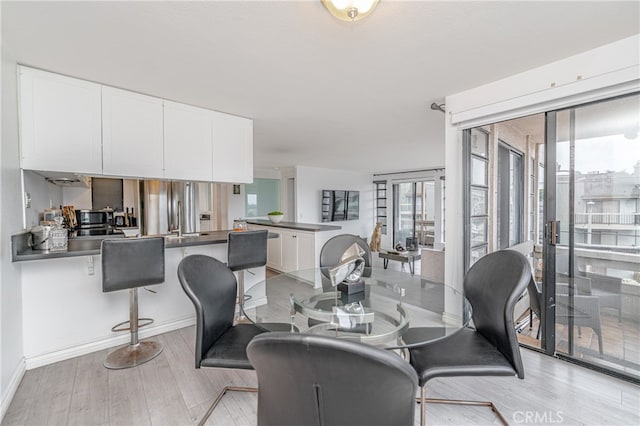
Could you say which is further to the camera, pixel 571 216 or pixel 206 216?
pixel 206 216

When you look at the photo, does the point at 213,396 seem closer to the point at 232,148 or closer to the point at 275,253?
the point at 232,148

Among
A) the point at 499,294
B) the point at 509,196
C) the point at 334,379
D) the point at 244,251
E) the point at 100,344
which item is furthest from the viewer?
the point at 509,196

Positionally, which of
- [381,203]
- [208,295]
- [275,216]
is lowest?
[208,295]

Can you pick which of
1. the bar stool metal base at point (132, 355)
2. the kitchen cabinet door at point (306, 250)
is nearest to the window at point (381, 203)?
the kitchen cabinet door at point (306, 250)

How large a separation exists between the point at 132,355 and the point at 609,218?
12.7 ft

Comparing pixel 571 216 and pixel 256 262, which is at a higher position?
pixel 571 216

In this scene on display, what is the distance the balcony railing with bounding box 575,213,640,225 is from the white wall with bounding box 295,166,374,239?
17.9ft

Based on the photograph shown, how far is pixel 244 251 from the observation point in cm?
279

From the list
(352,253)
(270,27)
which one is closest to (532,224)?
(352,253)

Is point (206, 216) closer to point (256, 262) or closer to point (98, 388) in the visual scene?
point (256, 262)

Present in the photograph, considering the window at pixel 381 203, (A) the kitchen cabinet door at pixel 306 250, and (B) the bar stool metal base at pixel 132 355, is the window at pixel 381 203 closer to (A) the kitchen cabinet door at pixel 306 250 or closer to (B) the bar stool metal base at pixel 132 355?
(A) the kitchen cabinet door at pixel 306 250

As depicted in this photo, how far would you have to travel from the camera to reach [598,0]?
1.45 meters

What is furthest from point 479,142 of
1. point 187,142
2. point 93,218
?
point 93,218

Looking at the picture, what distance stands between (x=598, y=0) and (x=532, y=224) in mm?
3016
